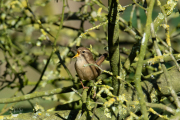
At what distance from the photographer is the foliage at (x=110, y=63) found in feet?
5.52

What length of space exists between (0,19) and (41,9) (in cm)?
171

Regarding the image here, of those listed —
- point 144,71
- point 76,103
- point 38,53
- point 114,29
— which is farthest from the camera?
point 38,53

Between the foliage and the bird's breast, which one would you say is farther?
the bird's breast

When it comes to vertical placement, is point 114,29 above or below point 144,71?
above

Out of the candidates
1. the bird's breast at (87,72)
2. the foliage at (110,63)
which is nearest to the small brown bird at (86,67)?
the bird's breast at (87,72)

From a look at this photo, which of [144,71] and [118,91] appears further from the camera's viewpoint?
[144,71]

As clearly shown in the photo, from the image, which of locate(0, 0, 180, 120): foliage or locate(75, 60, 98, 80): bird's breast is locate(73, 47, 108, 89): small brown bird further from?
locate(0, 0, 180, 120): foliage

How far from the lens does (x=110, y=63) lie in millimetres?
2316

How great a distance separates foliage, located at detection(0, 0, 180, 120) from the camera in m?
1.68

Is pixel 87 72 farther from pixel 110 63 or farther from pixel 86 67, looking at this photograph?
pixel 110 63

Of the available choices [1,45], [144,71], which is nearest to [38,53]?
[1,45]

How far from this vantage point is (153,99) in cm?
261

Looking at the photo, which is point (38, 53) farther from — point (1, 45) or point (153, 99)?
point (153, 99)

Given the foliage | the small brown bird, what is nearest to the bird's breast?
the small brown bird
